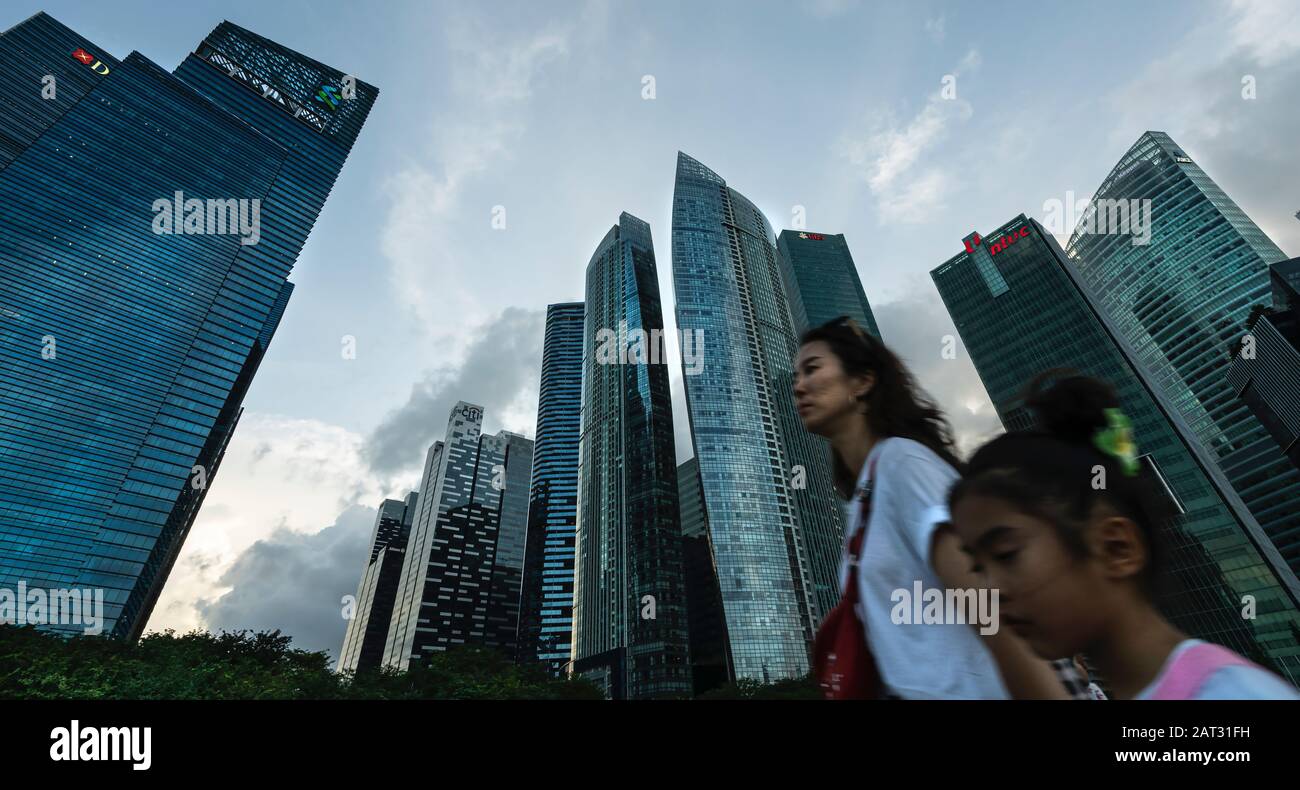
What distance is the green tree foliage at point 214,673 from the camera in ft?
81.4

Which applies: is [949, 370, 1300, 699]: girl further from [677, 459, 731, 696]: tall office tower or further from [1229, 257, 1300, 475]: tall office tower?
[677, 459, 731, 696]: tall office tower

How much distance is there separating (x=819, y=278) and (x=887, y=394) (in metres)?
149

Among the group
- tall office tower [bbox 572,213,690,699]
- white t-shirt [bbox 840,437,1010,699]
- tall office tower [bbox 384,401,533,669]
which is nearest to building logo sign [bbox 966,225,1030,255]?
tall office tower [bbox 572,213,690,699]

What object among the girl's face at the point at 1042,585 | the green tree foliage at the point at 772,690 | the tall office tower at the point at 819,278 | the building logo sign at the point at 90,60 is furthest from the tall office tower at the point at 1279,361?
the building logo sign at the point at 90,60

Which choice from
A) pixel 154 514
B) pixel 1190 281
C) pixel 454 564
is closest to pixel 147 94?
pixel 154 514

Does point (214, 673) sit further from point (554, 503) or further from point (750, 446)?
point (554, 503)

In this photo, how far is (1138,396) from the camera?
233 feet

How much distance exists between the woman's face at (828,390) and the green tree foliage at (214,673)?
1273 inches

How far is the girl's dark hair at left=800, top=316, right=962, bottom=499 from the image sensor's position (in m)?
2.47

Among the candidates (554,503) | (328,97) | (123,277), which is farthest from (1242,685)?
(328,97)

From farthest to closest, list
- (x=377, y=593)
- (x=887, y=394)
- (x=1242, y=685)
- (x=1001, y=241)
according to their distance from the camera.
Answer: (x=377, y=593)
(x=1001, y=241)
(x=887, y=394)
(x=1242, y=685)

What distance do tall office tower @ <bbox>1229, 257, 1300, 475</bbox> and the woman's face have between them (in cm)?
6089

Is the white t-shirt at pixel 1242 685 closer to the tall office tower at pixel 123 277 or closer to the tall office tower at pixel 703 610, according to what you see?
the tall office tower at pixel 703 610

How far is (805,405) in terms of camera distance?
2750 millimetres
